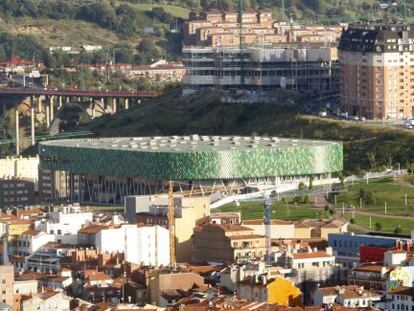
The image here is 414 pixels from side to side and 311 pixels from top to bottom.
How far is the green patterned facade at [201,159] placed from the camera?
115 metres

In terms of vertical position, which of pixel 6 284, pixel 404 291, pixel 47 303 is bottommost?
pixel 47 303

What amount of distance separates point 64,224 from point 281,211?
12373 millimetres

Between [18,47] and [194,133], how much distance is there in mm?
60139

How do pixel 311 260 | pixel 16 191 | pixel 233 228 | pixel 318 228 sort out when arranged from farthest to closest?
1. pixel 16 191
2. pixel 318 228
3. pixel 233 228
4. pixel 311 260

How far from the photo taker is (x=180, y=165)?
375ft

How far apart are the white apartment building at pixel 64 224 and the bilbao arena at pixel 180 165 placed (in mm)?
16356

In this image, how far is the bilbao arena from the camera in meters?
115

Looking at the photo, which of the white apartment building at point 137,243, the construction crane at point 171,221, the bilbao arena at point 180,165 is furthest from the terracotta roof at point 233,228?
the bilbao arena at point 180,165

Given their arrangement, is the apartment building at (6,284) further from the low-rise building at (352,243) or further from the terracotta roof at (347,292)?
the low-rise building at (352,243)

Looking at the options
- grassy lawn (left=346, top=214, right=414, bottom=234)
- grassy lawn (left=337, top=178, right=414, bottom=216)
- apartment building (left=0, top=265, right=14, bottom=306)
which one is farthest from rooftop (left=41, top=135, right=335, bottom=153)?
apartment building (left=0, top=265, right=14, bottom=306)

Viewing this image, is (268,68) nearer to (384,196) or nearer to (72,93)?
(72,93)

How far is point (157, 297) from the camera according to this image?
82.1 metres

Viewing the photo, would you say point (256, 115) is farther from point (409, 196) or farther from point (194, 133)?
point (409, 196)

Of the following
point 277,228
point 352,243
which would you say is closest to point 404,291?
point 352,243
